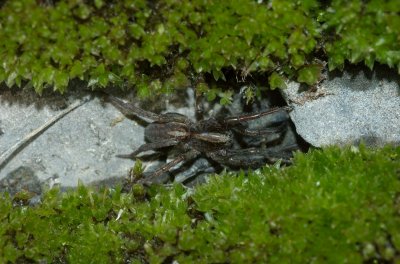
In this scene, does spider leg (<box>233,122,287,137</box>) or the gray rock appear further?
spider leg (<box>233,122,287,137</box>)

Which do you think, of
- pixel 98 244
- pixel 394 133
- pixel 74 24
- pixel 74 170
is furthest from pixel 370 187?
pixel 74 170

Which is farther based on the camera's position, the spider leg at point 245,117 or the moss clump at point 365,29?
the spider leg at point 245,117

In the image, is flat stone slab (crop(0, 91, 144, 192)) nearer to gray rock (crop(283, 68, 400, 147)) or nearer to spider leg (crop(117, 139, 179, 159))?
spider leg (crop(117, 139, 179, 159))

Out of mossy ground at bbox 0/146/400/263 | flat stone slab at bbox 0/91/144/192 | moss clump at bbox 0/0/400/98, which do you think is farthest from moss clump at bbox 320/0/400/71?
flat stone slab at bbox 0/91/144/192

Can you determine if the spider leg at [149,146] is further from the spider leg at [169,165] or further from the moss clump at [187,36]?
the moss clump at [187,36]

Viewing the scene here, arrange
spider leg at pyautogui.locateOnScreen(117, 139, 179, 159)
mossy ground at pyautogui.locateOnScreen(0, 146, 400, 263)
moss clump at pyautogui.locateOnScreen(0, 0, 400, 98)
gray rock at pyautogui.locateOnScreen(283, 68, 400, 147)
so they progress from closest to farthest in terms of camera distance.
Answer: mossy ground at pyautogui.locateOnScreen(0, 146, 400, 263), moss clump at pyautogui.locateOnScreen(0, 0, 400, 98), gray rock at pyautogui.locateOnScreen(283, 68, 400, 147), spider leg at pyautogui.locateOnScreen(117, 139, 179, 159)

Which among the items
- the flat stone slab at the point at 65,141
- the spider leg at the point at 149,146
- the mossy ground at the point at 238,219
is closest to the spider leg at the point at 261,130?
the spider leg at the point at 149,146

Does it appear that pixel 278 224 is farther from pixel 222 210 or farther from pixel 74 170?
pixel 74 170
